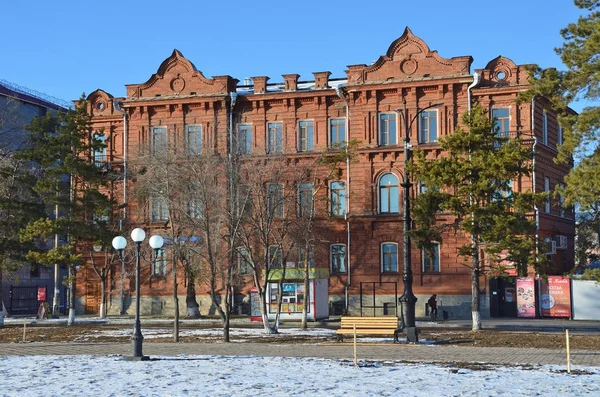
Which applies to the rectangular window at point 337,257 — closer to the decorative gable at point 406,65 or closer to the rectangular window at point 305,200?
the rectangular window at point 305,200

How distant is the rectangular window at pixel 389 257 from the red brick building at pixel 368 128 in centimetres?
6

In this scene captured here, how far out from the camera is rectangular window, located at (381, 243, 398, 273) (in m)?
50.1

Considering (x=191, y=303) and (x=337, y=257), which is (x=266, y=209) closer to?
(x=337, y=257)

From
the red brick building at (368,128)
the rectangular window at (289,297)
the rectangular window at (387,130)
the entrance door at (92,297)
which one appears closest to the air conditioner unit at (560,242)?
the red brick building at (368,128)

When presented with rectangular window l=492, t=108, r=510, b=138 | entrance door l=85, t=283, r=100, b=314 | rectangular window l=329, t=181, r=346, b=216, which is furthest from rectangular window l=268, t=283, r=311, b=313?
entrance door l=85, t=283, r=100, b=314

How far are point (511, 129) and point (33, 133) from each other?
26762 mm

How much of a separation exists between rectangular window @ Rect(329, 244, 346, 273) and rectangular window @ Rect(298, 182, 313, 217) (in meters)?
5.13

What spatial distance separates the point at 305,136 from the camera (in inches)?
2089

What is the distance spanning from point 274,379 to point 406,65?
1430 inches

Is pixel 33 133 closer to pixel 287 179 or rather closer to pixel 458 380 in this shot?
pixel 287 179

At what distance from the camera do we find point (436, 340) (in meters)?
28.5

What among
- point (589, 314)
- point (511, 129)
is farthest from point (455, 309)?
point (511, 129)

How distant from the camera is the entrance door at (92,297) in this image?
5634cm

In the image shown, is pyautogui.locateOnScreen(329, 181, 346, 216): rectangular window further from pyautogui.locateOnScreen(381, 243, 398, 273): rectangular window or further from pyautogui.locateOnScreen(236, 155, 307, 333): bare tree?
pyautogui.locateOnScreen(236, 155, 307, 333): bare tree
